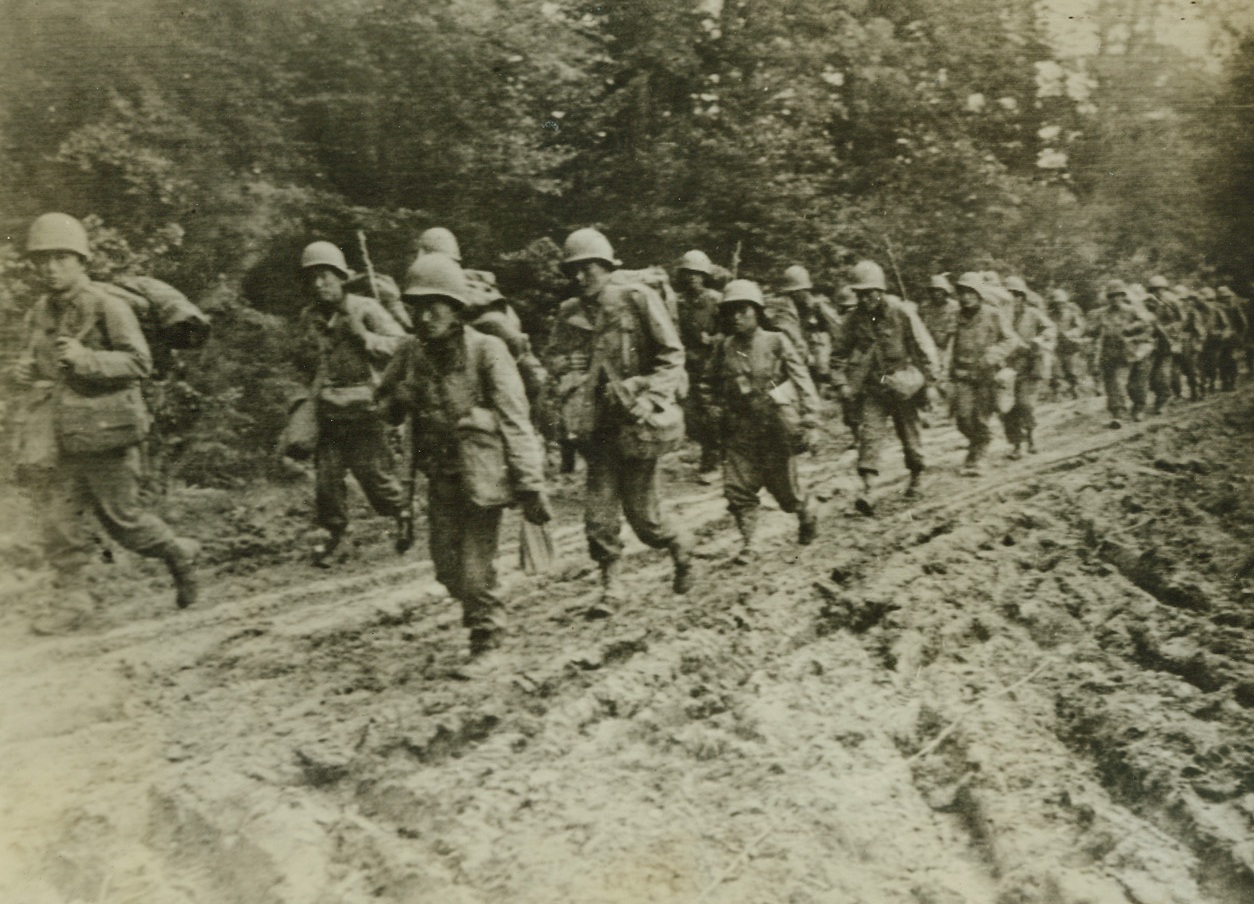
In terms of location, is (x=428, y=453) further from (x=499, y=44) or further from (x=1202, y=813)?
(x=1202, y=813)

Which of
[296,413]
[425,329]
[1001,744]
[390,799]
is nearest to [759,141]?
[425,329]

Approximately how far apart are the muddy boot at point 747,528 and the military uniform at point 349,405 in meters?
1.63

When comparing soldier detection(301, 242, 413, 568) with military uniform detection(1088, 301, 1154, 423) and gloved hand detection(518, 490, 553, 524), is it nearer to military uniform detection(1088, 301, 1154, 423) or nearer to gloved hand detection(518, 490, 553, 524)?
gloved hand detection(518, 490, 553, 524)

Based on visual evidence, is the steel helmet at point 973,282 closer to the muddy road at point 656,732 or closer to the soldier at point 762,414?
the soldier at point 762,414

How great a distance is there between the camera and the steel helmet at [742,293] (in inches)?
197

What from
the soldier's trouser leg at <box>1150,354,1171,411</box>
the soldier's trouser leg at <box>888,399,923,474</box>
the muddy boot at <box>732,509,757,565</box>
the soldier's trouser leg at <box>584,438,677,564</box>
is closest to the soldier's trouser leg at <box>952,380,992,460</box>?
the soldier's trouser leg at <box>888,399,923,474</box>

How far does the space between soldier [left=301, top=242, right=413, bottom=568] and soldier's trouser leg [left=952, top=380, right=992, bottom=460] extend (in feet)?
10.1

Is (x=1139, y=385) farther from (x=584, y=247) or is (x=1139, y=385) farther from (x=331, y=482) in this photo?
(x=331, y=482)

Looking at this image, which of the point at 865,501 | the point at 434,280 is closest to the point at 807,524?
the point at 865,501

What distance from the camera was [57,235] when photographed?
3.95 meters

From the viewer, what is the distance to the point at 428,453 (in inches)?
166

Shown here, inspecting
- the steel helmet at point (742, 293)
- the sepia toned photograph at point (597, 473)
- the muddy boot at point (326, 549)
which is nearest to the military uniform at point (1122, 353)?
the sepia toned photograph at point (597, 473)

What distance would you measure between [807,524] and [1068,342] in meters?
2.37

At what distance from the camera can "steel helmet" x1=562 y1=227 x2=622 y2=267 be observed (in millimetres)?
4590
